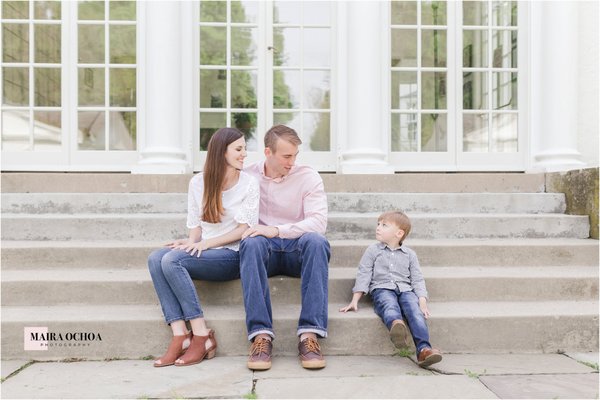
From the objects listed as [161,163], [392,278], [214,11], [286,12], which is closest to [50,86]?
[161,163]

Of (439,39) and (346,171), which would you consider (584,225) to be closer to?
(346,171)

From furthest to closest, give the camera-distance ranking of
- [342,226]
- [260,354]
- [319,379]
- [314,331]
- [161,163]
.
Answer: [161,163], [342,226], [314,331], [260,354], [319,379]

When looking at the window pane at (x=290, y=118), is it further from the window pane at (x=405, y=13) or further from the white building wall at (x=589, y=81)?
the white building wall at (x=589, y=81)

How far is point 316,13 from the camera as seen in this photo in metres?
5.81

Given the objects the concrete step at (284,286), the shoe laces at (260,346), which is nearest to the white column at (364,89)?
the concrete step at (284,286)

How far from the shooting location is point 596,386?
8.98 ft

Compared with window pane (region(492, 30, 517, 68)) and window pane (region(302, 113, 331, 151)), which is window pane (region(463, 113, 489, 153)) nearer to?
window pane (region(492, 30, 517, 68))

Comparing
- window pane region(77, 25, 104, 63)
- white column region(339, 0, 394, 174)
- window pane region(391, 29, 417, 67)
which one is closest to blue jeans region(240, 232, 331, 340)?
white column region(339, 0, 394, 174)

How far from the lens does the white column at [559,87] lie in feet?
17.6

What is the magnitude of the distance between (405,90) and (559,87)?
1.45 meters

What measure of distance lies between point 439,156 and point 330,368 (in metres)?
3.34

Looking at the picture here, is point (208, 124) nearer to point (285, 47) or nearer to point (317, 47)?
point (285, 47)

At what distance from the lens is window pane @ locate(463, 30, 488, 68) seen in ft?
19.2

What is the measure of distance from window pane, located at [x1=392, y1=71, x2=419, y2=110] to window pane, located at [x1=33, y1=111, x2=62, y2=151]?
11.1ft
